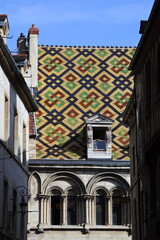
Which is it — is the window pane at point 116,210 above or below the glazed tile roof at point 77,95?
below

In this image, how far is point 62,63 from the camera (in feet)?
125

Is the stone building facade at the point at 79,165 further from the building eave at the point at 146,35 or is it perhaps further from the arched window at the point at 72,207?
the building eave at the point at 146,35

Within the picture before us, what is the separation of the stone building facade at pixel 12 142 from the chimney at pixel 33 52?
9.53 meters

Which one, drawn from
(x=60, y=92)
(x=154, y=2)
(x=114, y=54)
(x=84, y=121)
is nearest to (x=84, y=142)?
(x=84, y=121)

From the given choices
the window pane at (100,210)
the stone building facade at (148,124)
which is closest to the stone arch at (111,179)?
the window pane at (100,210)

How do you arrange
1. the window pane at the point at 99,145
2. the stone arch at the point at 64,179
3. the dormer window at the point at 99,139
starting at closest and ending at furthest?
the stone arch at the point at 64,179, the dormer window at the point at 99,139, the window pane at the point at 99,145

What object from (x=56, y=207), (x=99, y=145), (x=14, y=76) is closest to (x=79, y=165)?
(x=99, y=145)

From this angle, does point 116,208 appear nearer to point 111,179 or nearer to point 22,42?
point 111,179

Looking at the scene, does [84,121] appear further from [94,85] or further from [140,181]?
[140,181]

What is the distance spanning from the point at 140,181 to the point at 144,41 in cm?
502

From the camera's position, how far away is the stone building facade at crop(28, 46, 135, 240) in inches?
1291

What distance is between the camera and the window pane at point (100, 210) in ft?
109

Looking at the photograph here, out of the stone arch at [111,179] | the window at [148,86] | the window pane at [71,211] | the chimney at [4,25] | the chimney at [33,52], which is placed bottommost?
the window pane at [71,211]

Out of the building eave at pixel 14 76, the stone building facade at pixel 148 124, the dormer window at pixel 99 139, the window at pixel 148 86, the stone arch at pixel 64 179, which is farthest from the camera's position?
the dormer window at pixel 99 139
